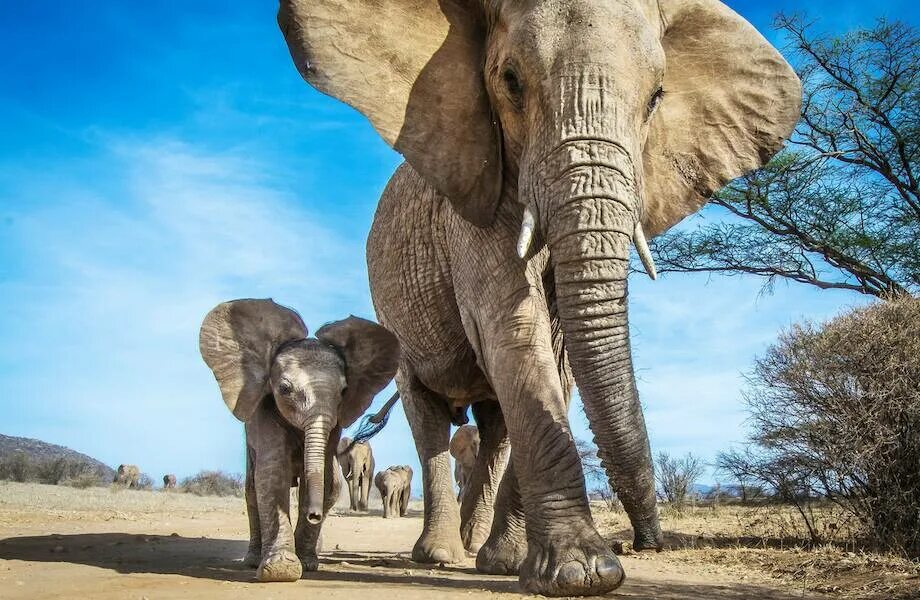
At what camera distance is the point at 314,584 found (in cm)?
557

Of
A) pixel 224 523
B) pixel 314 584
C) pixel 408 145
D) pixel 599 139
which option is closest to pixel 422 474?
pixel 314 584

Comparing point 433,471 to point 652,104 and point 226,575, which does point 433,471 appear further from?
point 652,104

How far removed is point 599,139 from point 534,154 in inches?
14.7

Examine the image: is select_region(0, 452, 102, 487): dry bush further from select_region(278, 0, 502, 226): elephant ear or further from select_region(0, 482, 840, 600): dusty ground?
select_region(278, 0, 502, 226): elephant ear

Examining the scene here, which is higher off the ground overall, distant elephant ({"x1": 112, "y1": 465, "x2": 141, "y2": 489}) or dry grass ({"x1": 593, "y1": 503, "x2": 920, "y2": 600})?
distant elephant ({"x1": 112, "y1": 465, "x2": 141, "y2": 489})

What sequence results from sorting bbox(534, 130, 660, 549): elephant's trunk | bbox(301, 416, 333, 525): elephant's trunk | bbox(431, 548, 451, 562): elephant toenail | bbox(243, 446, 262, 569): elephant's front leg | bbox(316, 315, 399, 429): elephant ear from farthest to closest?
bbox(431, 548, 451, 562): elephant toenail → bbox(243, 446, 262, 569): elephant's front leg → bbox(316, 315, 399, 429): elephant ear → bbox(301, 416, 333, 525): elephant's trunk → bbox(534, 130, 660, 549): elephant's trunk

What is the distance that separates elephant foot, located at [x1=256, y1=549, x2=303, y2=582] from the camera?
560cm

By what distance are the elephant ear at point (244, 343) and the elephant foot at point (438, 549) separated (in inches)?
70.2

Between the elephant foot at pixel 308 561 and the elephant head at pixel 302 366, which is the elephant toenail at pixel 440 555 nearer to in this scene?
the elephant foot at pixel 308 561

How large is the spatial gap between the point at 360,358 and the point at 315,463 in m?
0.99

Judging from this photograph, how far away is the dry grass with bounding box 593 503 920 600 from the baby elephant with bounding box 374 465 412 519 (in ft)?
31.6

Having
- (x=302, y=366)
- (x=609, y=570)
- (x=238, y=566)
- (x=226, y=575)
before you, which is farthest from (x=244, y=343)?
(x=609, y=570)

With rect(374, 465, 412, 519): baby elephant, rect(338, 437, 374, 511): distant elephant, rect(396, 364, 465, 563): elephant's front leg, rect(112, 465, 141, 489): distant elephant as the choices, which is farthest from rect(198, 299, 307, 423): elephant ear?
rect(112, 465, 141, 489): distant elephant

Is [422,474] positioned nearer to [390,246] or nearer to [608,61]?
[390,246]
